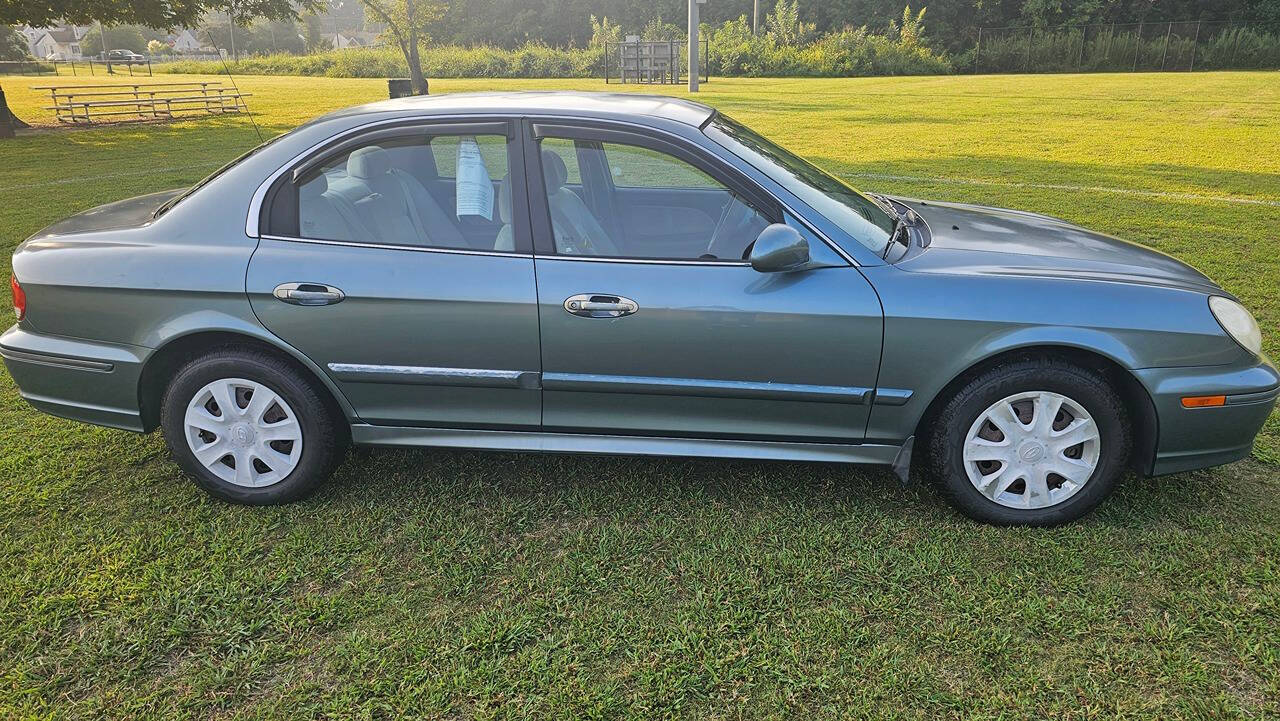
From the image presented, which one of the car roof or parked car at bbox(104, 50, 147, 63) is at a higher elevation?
parked car at bbox(104, 50, 147, 63)

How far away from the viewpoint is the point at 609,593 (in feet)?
9.32

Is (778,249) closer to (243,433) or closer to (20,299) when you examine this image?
(243,433)

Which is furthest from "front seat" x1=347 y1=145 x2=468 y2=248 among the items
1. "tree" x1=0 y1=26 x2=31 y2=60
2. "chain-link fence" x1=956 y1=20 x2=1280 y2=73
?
"tree" x1=0 y1=26 x2=31 y2=60

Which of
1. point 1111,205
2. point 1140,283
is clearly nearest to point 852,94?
point 1111,205

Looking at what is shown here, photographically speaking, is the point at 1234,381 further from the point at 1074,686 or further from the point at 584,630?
the point at 584,630

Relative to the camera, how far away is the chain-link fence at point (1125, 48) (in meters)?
38.6

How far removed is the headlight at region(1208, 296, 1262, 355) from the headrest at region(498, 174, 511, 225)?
8.11ft

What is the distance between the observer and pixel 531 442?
129 inches

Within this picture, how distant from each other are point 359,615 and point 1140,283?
9.30 ft

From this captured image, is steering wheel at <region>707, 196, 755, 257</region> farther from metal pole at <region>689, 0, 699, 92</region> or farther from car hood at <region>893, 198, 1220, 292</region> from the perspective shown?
metal pole at <region>689, 0, 699, 92</region>

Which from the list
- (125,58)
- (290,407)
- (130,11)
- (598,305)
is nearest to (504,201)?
(598,305)

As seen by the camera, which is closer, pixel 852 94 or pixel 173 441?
pixel 173 441

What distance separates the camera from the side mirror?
293 cm

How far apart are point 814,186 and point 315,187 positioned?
74.5 inches
